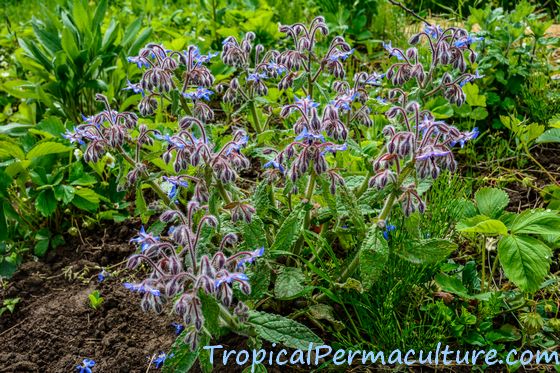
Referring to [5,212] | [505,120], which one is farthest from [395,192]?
[5,212]

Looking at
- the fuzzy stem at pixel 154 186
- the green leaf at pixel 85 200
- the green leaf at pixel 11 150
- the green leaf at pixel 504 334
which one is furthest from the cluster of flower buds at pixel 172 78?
the green leaf at pixel 504 334

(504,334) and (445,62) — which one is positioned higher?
(445,62)

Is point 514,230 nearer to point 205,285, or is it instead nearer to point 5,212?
point 205,285

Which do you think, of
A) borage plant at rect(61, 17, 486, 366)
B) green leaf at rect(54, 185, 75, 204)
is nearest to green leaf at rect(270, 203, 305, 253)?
borage plant at rect(61, 17, 486, 366)

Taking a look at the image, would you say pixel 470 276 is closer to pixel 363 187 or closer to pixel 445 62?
pixel 363 187

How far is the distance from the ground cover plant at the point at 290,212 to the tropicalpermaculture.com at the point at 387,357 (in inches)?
1.3

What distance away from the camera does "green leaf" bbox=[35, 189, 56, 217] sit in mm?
2961

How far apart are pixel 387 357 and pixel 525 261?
0.56 meters

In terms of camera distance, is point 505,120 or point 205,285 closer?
point 205,285

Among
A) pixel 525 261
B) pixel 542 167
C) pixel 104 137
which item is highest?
pixel 104 137

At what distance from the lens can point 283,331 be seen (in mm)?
2053

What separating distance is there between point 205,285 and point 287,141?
3.33 ft

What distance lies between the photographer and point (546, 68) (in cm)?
369

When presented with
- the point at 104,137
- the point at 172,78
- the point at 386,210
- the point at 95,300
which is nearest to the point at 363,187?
the point at 386,210
